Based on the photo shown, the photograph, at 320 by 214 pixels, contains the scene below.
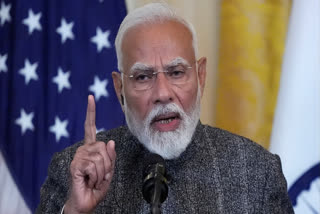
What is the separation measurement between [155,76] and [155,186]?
66 cm

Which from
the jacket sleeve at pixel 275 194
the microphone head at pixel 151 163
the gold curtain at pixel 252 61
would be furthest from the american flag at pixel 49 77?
the microphone head at pixel 151 163

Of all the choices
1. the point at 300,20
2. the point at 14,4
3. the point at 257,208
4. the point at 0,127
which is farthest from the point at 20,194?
the point at 300,20

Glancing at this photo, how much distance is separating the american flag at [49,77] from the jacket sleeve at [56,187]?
0.75 metres

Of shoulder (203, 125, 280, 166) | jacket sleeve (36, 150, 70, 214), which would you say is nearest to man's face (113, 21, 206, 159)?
shoulder (203, 125, 280, 166)

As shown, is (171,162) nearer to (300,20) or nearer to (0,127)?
(300,20)

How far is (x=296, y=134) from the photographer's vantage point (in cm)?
238

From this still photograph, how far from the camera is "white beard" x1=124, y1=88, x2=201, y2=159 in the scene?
1.80m

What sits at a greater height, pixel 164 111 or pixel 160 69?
pixel 160 69

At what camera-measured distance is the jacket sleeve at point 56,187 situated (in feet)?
6.27

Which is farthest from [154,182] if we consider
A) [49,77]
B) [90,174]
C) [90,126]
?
[49,77]

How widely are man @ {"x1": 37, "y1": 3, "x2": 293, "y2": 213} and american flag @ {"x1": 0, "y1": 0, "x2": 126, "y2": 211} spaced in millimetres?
736

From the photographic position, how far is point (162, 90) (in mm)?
1790

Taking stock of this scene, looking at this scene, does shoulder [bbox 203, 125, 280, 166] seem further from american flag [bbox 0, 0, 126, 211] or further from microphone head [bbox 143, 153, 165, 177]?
american flag [bbox 0, 0, 126, 211]

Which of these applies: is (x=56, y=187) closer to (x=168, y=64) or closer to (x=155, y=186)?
(x=168, y=64)
